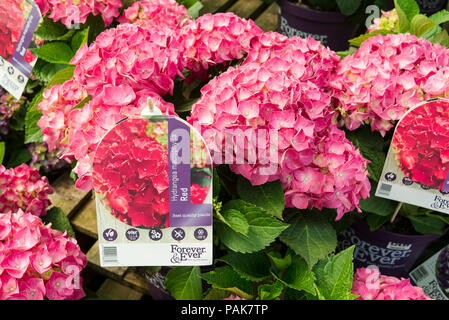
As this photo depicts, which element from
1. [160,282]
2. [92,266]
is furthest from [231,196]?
[92,266]

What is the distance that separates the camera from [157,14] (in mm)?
1075

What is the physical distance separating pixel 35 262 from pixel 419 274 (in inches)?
40.1

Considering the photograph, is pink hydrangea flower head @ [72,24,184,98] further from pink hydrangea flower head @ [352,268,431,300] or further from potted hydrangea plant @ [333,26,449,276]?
pink hydrangea flower head @ [352,268,431,300]

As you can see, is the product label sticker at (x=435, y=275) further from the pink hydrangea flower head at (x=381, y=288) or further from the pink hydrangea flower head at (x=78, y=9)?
the pink hydrangea flower head at (x=78, y=9)

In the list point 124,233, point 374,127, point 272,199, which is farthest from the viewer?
point 374,127

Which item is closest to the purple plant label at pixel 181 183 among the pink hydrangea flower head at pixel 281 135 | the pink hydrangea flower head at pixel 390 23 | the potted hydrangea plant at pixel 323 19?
the pink hydrangea flower head at pixel 281 135

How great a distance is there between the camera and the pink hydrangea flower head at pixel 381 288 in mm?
895

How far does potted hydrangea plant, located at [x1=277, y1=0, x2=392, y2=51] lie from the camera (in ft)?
5.90

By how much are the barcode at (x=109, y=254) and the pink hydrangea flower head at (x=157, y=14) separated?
56 cm

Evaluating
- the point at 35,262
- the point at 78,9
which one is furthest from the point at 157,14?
the point at 35,262
